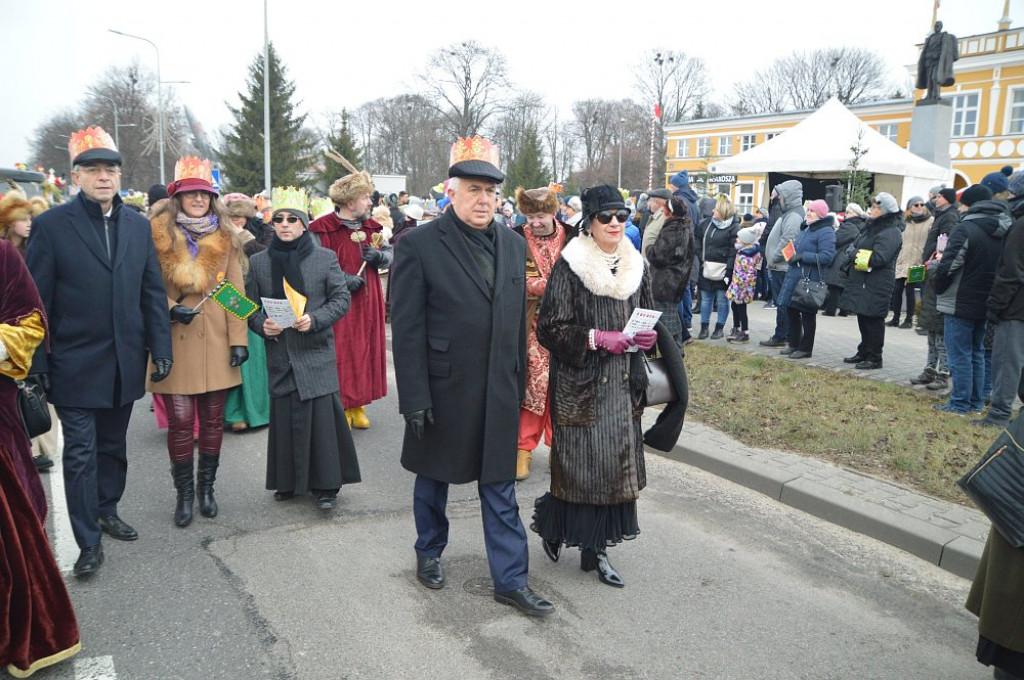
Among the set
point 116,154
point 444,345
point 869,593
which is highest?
point 116,154

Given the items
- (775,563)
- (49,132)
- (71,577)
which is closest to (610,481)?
(775,563)

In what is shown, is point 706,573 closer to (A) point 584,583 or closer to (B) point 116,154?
(A) point 584,583

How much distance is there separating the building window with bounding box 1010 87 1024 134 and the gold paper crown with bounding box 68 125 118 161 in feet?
154

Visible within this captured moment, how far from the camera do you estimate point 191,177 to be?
4555 mm

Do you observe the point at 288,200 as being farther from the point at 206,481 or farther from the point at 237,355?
the point at 206,481

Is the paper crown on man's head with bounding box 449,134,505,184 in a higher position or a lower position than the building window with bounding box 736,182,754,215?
lower

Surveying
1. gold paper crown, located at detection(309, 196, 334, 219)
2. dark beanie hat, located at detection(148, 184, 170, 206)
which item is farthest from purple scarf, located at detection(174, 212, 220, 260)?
dark beanie hat, located at detection(148, 184, 170, 206)

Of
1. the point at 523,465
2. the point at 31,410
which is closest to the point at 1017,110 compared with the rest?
the point at 523,465

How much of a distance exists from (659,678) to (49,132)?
71.6 meters

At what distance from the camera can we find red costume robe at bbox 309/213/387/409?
20.9 feet

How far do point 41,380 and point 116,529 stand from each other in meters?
1.11

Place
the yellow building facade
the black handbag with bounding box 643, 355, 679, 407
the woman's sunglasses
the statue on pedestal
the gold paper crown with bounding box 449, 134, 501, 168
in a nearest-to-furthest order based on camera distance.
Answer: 1. the gold paper crown with bounding box 449, 134, 501, 168
2. the woman's sunglasses
3. the black handbag with bounding box 643, 355, 679, 407
4. the statue on pedestal
5. the yellow building facade

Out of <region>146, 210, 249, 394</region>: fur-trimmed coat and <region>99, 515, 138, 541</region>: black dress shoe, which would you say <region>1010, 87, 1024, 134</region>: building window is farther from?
<region>99, 515, 138, 541</region>: black dress shoe

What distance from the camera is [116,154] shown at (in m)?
4.05
